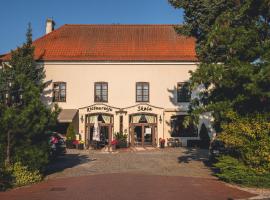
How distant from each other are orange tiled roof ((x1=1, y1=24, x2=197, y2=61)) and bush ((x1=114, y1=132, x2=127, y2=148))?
657cm

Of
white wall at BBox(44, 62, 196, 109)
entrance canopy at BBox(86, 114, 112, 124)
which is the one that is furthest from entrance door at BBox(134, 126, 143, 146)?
entrance canopy at BBox(86, 114, 112, 124)

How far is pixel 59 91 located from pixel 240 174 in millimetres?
22844

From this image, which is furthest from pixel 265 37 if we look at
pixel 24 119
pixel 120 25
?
pixel 120 25

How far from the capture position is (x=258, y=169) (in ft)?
49.8

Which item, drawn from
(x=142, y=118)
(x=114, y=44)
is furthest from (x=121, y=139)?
(x=114, y=44)

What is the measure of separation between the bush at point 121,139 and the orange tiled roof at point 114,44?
6565mm

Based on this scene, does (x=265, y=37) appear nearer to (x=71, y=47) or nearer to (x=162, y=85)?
(x=162, y=85)

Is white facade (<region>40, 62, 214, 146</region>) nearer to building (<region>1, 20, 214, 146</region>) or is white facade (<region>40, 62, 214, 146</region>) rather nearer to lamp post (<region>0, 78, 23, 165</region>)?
building (<region>1, 20, 214, 146</region>)

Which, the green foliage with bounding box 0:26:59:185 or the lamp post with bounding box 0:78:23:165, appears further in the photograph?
the lamp post with bounding box 0:78:23:165

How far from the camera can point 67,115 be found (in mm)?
33688

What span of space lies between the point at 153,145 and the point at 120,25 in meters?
12.8

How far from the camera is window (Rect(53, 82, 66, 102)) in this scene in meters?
35.4

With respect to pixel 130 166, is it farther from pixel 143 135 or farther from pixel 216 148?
pixel 143 135

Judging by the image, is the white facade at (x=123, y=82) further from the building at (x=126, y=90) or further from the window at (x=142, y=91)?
the window at (x=142, y=91)
